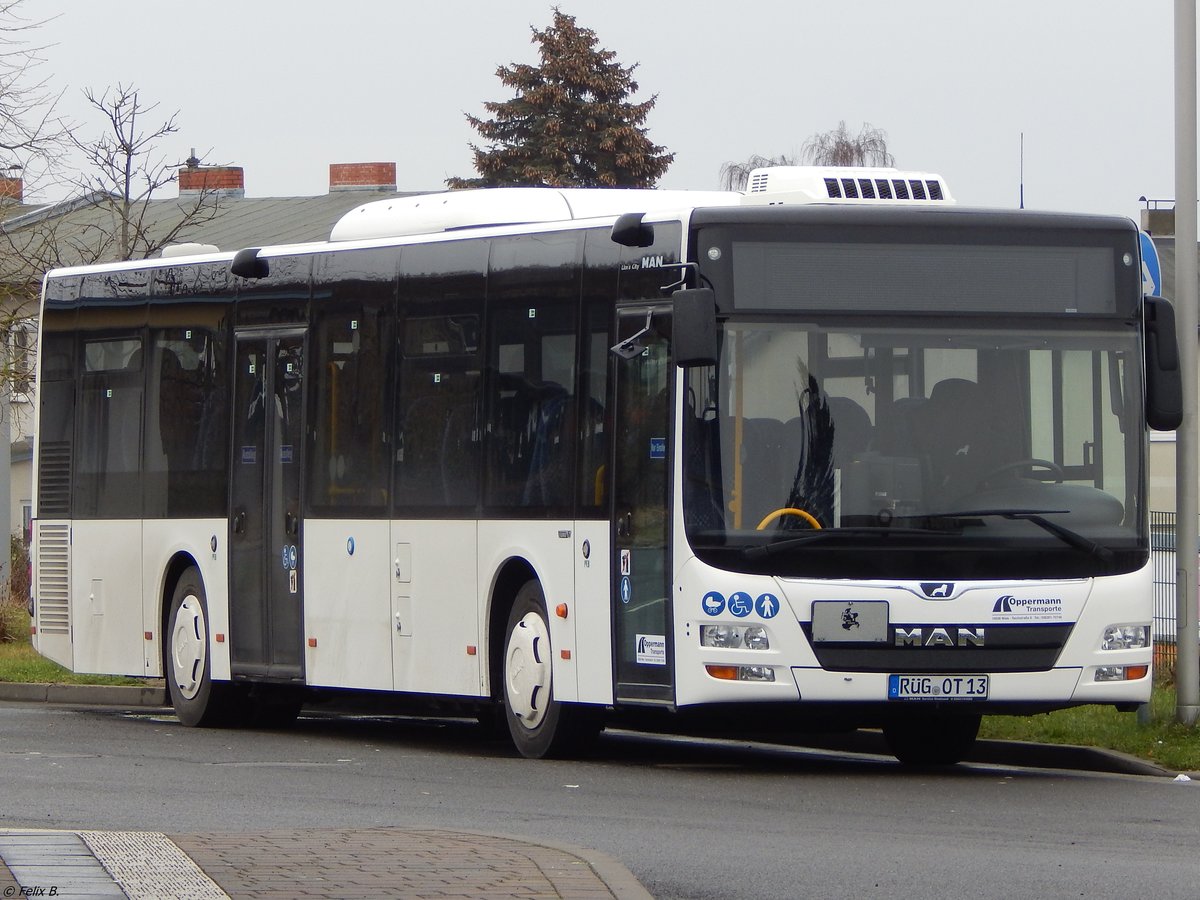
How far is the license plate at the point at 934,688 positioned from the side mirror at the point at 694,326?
199 cm

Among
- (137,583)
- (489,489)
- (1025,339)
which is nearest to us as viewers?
(1025,339)

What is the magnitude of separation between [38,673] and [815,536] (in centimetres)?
1179

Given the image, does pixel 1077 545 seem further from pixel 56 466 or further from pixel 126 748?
pixel 56 466

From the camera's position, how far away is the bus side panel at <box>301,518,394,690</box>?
1566cm

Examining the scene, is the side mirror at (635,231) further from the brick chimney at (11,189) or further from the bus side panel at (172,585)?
the brick chimney at (11,189)

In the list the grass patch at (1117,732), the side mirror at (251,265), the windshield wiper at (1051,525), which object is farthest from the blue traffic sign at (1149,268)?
the side mirror at (251,265)

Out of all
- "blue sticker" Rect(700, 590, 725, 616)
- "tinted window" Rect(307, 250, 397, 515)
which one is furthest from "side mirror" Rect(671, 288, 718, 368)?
"tinted window" Rect(307, 250, 397, 515)

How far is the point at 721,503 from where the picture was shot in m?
12.9

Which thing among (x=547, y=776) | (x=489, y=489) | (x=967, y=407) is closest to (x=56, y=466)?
(x=489, y=489)

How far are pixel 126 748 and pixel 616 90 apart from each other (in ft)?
151

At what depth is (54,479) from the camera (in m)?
19.4

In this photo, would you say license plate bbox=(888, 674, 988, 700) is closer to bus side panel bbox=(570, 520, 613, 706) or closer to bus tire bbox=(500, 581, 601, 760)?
bus side panel bbox=(570, 520, 613, 706)

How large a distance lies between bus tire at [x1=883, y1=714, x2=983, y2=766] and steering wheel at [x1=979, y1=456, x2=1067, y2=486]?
183cm

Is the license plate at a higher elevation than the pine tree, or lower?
lower
